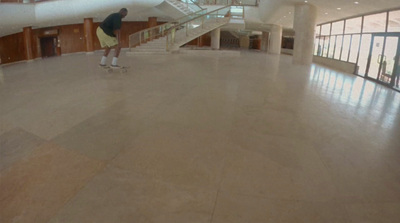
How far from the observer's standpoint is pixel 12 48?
15969 mm

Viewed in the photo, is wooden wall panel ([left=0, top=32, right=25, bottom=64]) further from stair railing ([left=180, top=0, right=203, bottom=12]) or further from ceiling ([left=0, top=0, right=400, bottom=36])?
stair railing ([left=180, top=0, right=203, bottom=12])

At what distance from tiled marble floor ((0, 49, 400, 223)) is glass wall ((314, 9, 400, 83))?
27.4ft

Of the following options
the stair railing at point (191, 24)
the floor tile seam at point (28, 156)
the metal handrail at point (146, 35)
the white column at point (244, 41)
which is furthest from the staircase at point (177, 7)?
the white column at point (244, 41)

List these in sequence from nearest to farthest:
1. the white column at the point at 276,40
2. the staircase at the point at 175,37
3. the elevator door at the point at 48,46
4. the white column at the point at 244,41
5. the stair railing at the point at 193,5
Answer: the staircase at the point at 175,37, the elevator door at the point at 48,46, the stair railing at the point at 193,5, the white column at the point at 276,40, the white column at the point at 244,41

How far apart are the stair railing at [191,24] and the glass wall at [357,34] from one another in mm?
8198

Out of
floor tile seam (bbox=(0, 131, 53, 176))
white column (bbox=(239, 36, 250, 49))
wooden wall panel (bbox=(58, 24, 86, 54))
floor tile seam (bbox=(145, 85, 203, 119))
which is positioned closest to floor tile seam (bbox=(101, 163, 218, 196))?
floor tile seam (bbox=(0, 131, 53, 176))

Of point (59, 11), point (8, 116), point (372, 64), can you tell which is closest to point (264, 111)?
point (8, 116)

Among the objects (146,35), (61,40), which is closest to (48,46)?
(61,40)

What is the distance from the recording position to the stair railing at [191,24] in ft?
61.6

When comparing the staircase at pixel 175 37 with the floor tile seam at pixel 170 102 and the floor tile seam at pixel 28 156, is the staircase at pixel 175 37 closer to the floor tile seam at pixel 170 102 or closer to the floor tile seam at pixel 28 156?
the floor tile seam at pixel 170 102

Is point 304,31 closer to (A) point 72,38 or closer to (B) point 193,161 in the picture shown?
(B) point 193,161

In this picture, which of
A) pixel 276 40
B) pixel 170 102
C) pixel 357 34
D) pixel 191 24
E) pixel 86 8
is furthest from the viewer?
pixel 276 40

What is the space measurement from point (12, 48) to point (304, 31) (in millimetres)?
16262

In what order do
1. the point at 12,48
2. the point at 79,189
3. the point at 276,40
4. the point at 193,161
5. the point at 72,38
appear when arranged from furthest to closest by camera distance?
the point at 276,40 → the point at 72,38 → the point at 12,48 → the point at 193,161 → the point at 79,189
